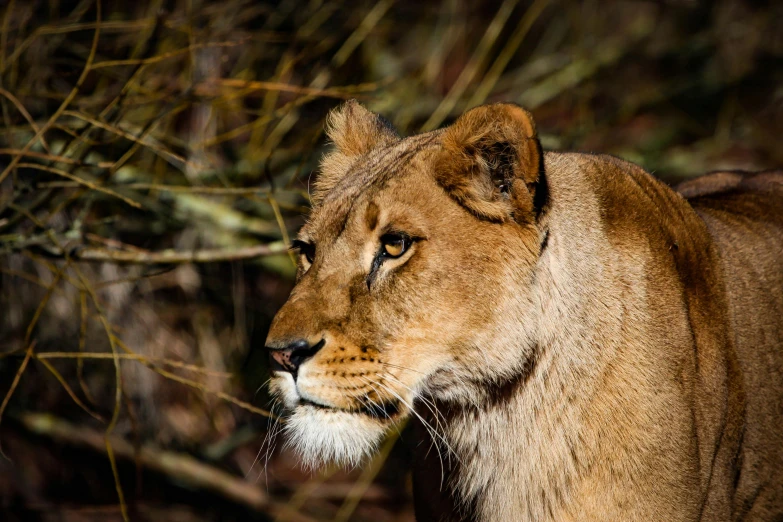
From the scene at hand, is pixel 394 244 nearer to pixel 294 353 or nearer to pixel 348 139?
pixel 294 353

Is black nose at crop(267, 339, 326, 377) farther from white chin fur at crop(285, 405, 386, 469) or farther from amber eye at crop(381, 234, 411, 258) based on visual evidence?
amber eye at crop(381, 234, 411, 258)

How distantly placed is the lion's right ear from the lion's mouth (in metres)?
0.86

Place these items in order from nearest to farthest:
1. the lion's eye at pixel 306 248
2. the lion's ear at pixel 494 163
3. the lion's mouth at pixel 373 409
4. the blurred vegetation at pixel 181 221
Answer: the lion's ear at pixel 494 163, the lion's mouth at pixel 373 409, the lion's eye at pixel 306 248, the blurred vegetation at pixel 181 221

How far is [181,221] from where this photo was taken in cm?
474

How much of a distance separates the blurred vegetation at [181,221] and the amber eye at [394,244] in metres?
1.07

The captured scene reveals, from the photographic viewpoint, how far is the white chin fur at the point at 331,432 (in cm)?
259

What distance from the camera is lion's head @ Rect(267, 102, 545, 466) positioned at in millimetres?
2508

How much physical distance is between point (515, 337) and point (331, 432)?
0.60 m

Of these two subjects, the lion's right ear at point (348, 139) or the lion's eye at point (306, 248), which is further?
the lion's right ear at point (348, 139)

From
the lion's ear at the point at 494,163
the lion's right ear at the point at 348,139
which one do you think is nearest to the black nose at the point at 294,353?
the lion's ear at the point at 494,163

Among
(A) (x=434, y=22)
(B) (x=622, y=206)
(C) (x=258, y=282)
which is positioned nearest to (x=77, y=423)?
(C) (x=258, y=282)

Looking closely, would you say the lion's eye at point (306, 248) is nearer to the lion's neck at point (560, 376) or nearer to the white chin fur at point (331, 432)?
the white chin fur at point (331, 432)

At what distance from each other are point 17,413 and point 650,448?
3.66 m

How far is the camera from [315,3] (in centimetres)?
516
